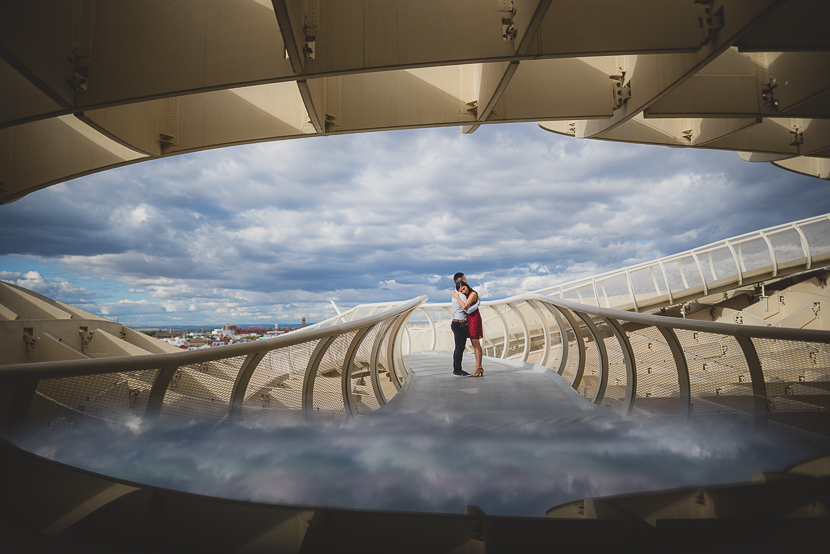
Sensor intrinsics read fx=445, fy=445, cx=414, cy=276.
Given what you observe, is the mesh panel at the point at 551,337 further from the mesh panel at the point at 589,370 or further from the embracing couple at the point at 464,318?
the mesh panel at the point at 589,370

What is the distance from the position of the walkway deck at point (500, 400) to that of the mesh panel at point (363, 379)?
23 centimetres

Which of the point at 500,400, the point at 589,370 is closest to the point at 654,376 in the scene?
the point at 589,370

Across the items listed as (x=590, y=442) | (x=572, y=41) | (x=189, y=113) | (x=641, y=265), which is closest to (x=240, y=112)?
(x=189, y=113)

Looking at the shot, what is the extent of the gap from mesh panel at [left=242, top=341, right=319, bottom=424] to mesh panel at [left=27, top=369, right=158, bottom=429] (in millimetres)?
687

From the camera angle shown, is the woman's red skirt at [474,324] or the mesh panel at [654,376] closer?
the mesh panel at [654,376]

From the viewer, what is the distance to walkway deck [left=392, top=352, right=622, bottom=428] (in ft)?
14.2

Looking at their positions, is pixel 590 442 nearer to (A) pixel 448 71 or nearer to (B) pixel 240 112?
(A) pixel 448 71

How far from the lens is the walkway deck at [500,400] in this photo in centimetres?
433

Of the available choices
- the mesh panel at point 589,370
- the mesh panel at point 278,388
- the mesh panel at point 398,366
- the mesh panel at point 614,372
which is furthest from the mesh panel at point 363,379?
the mesh panel at point 589,370

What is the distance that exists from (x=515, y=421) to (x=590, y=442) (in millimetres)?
1318

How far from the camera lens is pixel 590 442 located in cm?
289

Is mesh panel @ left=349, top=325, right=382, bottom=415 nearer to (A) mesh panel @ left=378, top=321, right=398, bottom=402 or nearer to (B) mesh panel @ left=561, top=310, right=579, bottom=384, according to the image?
(A) mesh panel @ left=378, top=321, right=398, bottom=402

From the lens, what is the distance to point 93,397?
6.39 feet

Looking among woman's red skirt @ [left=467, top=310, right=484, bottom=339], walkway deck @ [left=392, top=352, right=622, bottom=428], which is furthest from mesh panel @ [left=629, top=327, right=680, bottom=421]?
woman's red skirt @ [left=467, top=310, right=484, bottom=339]
